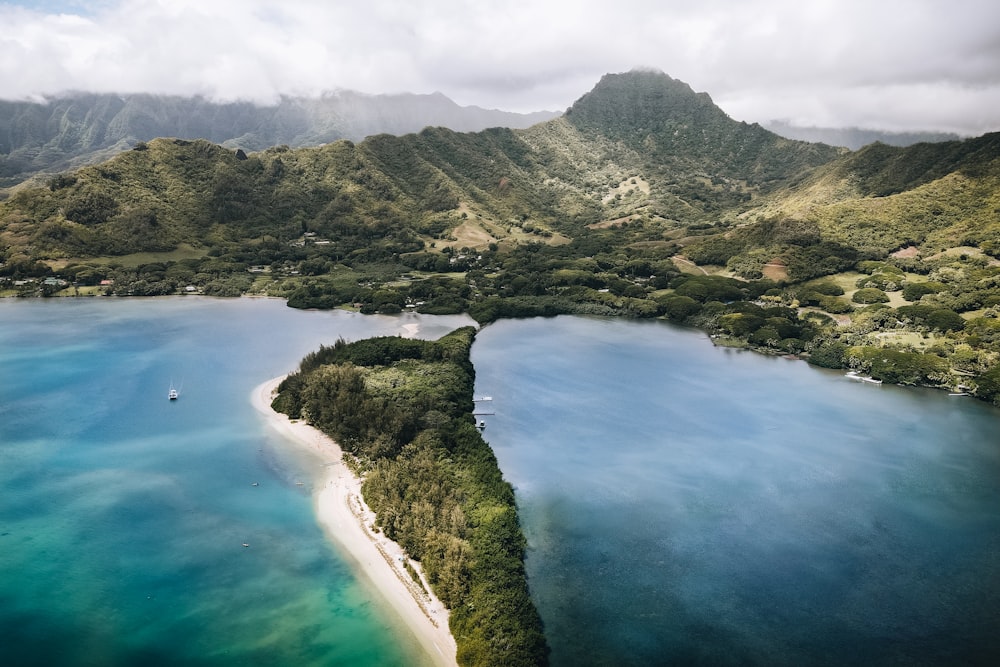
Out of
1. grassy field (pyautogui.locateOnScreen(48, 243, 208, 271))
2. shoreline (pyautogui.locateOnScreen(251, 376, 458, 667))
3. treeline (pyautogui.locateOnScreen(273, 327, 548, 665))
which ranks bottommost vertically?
shoreline (pyautogui.locateOnScreen(251, 376, 458, 667))

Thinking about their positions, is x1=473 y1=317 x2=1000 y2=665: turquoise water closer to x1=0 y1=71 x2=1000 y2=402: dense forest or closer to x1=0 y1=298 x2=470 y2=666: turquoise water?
x1=0 y1=298 x2=470 y2=666: turquoise water

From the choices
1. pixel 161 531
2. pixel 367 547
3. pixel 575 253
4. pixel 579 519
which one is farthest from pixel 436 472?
pixel 575 253

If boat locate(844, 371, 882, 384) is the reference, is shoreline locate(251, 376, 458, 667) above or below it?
below

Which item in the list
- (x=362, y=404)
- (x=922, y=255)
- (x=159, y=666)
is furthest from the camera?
(x=922, y=255)

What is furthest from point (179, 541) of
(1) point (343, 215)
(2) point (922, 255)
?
(1) point (343, 215)

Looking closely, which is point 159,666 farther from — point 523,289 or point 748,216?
point 748,216

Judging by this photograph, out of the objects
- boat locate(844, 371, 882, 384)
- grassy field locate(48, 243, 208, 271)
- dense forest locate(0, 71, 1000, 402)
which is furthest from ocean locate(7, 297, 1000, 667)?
grassy field locate(48, 243, 208, 271)

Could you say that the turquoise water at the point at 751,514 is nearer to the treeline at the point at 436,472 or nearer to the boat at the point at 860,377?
the boat at the point at 860,377
